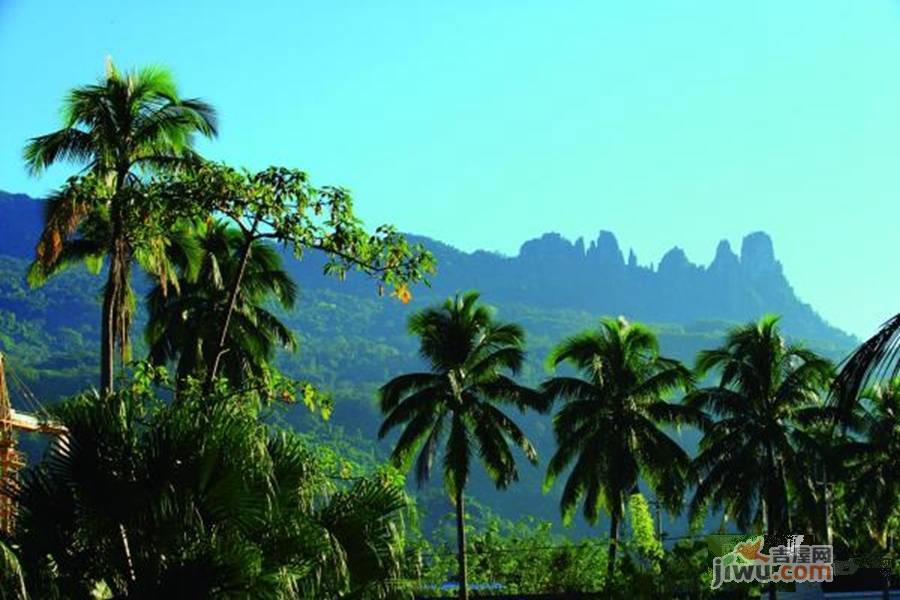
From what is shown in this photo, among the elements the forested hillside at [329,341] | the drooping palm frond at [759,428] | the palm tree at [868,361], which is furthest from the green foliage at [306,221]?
the forested hillside at [329,341]

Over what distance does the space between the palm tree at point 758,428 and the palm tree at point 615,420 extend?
3.31 ft

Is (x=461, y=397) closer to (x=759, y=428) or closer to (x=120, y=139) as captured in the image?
(x=759, y=428)

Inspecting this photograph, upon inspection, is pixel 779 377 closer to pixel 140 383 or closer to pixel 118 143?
pixel 118 143

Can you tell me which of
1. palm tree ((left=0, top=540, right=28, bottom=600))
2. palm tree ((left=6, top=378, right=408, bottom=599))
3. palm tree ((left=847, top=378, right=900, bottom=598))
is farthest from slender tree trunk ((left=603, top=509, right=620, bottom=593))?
palm tree ((left=0, top=540, right=28, bottom=600))

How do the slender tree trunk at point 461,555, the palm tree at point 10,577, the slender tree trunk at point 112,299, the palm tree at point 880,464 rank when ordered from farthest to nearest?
the palm tree at point 880,464
the slender tree trunk at point 461,555
the slender tree trunk at point 112,299
the palm tree at point 10,577

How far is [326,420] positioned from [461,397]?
18.6 meters

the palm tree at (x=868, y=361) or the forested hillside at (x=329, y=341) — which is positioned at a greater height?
the forested hillside at (x=329, y=341)

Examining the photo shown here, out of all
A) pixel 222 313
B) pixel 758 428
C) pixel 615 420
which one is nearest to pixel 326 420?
pixel 222 313

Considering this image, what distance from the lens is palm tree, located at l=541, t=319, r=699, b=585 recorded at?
42.0 metres

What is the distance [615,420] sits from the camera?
42.7 m

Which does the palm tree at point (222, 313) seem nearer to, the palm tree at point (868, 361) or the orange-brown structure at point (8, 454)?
the orange-brown structure at point (8, 454)

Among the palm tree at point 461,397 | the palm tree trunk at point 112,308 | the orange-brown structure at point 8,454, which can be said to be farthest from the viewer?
the palm tree at point 461,397

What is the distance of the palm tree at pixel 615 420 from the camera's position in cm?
4203

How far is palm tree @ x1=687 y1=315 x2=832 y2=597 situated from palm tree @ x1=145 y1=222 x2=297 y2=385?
13937 mm
